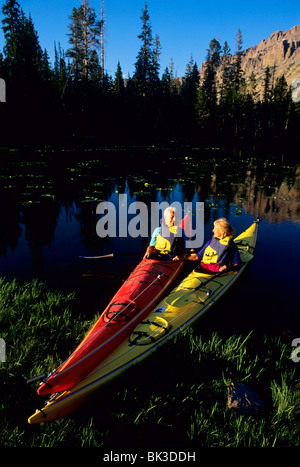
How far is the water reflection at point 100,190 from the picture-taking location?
32.7 feet

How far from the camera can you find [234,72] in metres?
48.4

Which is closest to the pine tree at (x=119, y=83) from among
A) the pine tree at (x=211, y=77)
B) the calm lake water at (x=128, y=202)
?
the pine tree at (x=211, y=77)

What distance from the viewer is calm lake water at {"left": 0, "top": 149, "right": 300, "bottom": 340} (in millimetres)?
6281

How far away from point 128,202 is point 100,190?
2655 mm

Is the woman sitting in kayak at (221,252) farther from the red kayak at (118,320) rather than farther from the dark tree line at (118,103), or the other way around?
the dark tree line at (118,103)

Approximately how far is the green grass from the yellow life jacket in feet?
6.65

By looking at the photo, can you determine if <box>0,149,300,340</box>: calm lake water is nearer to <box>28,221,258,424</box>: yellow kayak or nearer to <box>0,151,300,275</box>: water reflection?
<box>0,151,300,275</box>: water reflection

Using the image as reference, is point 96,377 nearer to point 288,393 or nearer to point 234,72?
point 288,393

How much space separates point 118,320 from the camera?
4.30m

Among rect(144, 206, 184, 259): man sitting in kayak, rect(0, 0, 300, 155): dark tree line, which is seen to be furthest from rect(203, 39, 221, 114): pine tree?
rect(144, 206, 184, 259): man sitting in kayak

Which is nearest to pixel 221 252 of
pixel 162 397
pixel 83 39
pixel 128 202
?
pixel 162 397

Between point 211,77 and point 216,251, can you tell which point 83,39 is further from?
point 216,251
